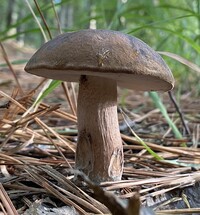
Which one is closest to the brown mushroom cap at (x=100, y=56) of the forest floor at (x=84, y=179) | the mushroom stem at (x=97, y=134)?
the mushroom stem at (x=97, y=134)

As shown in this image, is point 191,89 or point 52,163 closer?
point 52,163

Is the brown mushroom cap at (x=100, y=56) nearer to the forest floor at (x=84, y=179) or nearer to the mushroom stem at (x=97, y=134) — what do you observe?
the mushroom stem at (x=97, y=134)

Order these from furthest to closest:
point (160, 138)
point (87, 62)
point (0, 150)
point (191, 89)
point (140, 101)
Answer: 1. point (191, 89)
2. point (140, 101)
3. point (160, 138)
4. point (0, 150)
5. point (87, 62)

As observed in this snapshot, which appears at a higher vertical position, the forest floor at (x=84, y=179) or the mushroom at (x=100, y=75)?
the mushroom at (x=100, y=75)

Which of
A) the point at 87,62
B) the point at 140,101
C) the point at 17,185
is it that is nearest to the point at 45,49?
the point at 87,62

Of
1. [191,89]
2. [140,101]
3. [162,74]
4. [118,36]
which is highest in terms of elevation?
[191,89]

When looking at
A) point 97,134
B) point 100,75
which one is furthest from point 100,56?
point 97,134

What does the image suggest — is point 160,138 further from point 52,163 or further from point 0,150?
point 0,150

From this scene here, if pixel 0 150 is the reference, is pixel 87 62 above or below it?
above
